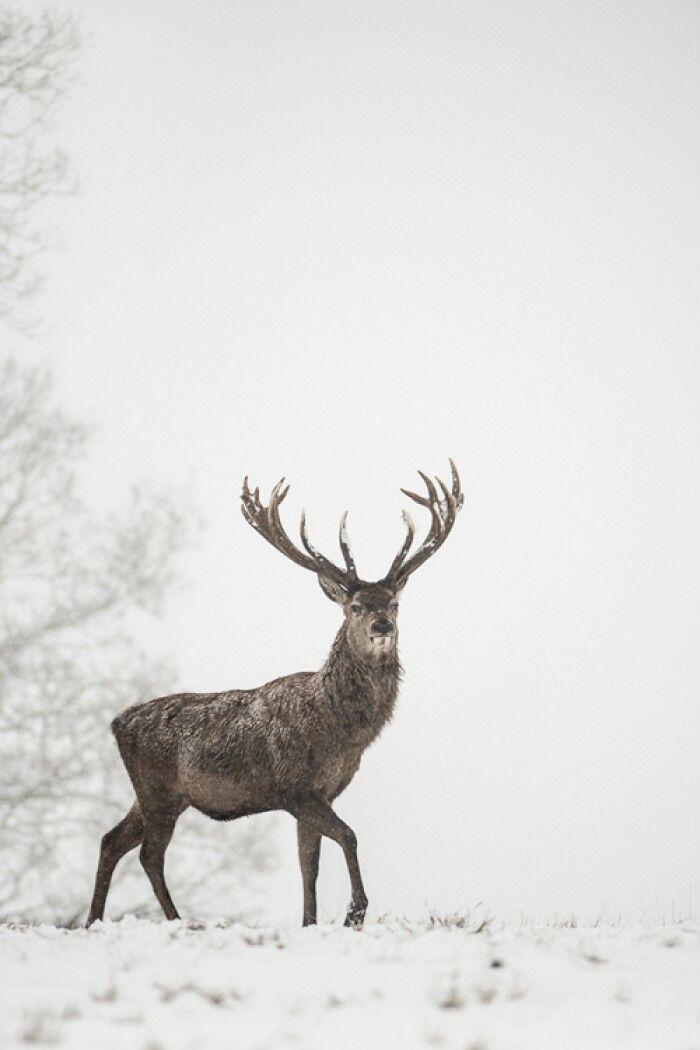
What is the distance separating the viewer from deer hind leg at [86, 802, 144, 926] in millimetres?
8359

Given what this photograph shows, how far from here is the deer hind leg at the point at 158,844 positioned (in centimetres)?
839

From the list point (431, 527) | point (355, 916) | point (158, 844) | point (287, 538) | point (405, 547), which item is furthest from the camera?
point (287, 538)

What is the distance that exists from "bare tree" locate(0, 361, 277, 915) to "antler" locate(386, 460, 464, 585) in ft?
20.5

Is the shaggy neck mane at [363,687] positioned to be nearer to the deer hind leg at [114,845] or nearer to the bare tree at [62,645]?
the deer hind leg at [114,845]

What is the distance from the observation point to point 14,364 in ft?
49.6

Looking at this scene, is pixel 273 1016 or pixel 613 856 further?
pixel 613 856

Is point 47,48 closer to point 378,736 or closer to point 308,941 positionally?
point 378,736

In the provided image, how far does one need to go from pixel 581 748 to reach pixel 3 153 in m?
32.7

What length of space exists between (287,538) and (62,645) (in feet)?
20.3

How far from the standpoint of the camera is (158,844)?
27.9 feet

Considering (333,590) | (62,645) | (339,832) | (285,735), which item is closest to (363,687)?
(285,735)

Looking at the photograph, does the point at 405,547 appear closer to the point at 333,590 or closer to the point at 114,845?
the point at 333,590

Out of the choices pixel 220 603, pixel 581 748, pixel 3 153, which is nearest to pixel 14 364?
pixel 3 153

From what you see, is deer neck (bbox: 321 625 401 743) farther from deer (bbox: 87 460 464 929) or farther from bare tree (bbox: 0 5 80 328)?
bare tree (bbox: 0 5 80 328)
